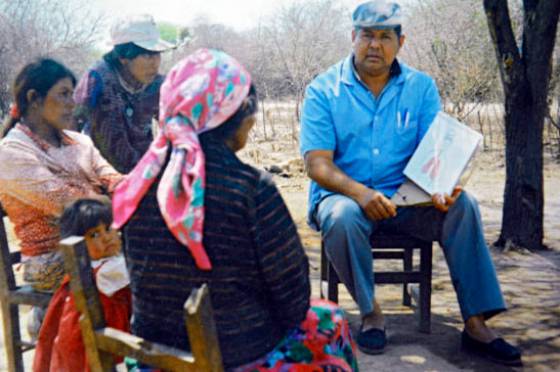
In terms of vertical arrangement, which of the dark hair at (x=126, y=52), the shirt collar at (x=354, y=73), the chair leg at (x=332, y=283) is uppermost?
the dark hair at (x=126, y=52)

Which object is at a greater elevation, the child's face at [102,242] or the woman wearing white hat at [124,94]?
the woman wearing white hat at [124,94]

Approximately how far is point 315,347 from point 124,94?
217cm

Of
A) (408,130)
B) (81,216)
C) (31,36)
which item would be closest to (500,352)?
(408,130)

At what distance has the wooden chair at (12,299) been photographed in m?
2.63

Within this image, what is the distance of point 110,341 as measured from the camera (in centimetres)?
166

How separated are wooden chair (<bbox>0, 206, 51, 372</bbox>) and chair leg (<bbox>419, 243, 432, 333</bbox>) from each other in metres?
1.90

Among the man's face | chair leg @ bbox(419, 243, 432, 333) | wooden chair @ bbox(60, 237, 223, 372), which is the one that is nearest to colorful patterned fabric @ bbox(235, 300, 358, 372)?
wooden chair @ bbox(60, 237, 223, 372)

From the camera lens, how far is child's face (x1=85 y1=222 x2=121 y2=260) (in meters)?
2.50

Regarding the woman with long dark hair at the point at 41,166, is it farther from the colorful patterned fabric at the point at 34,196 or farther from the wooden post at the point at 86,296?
the wooden post at the point at 86,296

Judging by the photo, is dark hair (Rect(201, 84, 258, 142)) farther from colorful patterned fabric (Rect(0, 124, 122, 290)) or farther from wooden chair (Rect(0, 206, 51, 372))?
wooden chair (Rect(0, 206, 51, 372))

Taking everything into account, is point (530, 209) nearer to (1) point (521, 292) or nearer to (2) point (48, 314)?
(1) point (521, 292)

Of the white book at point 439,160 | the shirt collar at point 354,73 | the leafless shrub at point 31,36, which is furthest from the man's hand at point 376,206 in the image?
the leafless shrub at point 31,36

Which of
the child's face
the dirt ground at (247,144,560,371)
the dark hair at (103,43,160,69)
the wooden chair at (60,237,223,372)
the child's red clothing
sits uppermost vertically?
the dark hair at (103,43,160,69)

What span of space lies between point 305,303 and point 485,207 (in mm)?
6110
